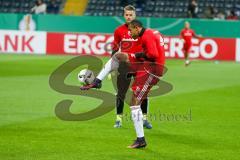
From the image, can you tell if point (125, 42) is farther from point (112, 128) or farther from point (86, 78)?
point (112, 128)

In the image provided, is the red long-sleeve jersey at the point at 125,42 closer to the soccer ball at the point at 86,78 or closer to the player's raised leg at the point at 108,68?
the player's raised leg at the point at 108,68

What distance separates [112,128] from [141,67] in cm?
170

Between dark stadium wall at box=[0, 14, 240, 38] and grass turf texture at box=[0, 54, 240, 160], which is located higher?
grass turf texture at box=[0, 54, 240, 160]

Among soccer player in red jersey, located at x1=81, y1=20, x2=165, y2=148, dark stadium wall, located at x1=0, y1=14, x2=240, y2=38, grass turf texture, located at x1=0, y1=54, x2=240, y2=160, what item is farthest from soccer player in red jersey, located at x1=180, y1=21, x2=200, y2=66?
soccer player in red jersey, located at x1=81, y1=20, x2=165, y2=148

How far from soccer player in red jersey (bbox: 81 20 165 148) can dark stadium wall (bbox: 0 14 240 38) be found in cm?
2316

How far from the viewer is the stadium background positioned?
11.2m

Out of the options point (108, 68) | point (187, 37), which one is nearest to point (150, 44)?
point (108, 68)

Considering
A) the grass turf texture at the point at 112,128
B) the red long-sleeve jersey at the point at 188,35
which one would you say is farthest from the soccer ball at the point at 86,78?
the red long-sleeve jersey at the point at 188,35

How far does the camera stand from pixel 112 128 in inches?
522

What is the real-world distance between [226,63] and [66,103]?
1735 centimetres

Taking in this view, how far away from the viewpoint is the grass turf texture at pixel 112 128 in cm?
1070

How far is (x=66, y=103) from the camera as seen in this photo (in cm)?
1677

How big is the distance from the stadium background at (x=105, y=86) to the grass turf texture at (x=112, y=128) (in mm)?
16

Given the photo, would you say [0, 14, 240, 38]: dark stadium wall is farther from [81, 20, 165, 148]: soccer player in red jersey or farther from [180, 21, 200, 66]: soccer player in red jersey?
[81, 20, 165, 148]: soccer player in red jersey
